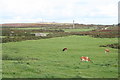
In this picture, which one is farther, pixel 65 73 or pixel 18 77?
pixel 65 73

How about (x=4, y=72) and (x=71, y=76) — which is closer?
(x=71, y=76)

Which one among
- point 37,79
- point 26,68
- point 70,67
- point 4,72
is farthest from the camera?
point 70,67

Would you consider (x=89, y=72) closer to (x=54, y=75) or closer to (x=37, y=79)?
(x=54, y=75)

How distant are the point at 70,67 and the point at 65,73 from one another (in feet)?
9.21

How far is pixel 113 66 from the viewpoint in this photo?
74.3 ft

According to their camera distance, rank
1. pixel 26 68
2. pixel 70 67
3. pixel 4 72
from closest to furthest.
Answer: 1. pixel 4 72
2. pixel 26 68
3. pixel 70 67

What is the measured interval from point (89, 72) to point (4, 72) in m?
6.11

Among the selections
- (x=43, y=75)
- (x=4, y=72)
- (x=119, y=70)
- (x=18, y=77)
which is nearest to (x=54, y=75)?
(x=43, y=75)

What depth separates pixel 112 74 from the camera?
1917 cm

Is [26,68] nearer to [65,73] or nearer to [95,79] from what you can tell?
[65,73]

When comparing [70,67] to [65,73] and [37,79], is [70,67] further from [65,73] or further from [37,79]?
[37,79]

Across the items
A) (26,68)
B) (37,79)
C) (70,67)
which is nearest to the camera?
(37,79)

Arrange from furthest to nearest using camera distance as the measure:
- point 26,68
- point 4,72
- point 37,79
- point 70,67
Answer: point 70,67, point 26,68, point 4,72, point 37,79

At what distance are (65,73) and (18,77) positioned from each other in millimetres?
3534
